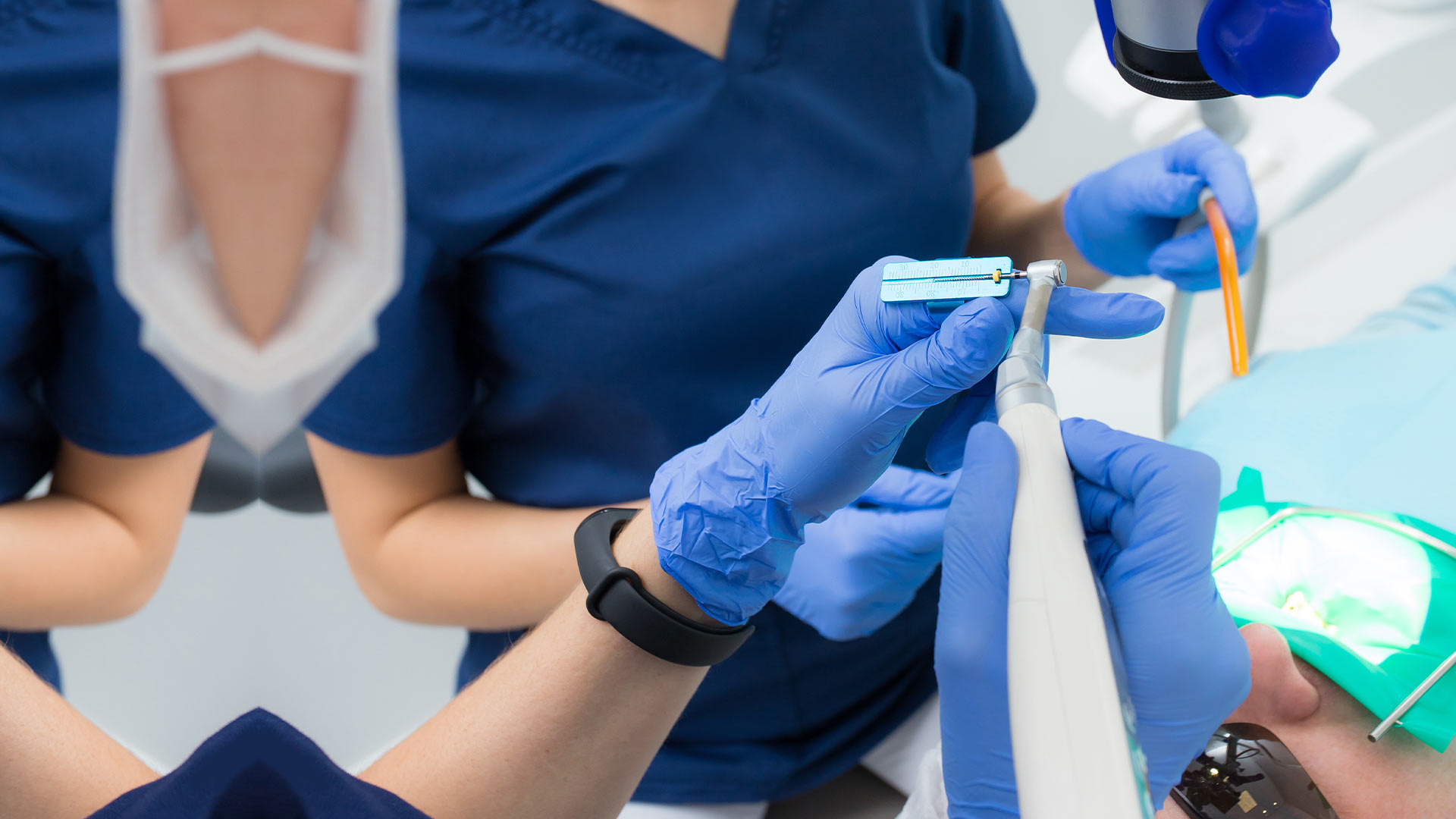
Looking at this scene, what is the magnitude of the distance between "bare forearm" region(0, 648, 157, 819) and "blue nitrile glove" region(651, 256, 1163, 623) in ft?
1.00

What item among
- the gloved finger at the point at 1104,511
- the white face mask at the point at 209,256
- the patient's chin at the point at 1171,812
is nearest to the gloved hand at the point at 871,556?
the gloved finger at the point at 1104,511

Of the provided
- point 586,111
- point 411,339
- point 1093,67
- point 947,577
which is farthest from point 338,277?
point 1093,67

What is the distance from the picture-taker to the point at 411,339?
769 millimetres

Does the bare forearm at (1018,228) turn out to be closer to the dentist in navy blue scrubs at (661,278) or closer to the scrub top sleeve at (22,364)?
the dentist in navy blue scrubs at (661,278)

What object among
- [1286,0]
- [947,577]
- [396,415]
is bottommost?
[396,415]

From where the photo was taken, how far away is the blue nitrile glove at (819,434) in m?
0.56

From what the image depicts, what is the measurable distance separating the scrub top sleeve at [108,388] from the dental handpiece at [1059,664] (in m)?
0.57

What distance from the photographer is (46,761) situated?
51 cm

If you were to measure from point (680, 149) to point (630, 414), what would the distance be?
0.69 ft

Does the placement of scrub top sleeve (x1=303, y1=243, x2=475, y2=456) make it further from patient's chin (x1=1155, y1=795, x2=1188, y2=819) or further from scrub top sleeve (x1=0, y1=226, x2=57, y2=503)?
patient's chin (x1=1155, y1=795, x2=1188, y2=819)

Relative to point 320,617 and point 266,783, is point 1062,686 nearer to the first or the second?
point 266,783

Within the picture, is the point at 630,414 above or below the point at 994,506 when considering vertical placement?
below

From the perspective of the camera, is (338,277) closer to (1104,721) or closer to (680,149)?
(680,149)

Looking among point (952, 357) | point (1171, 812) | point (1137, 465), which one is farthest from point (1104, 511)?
point (1171, 812)
